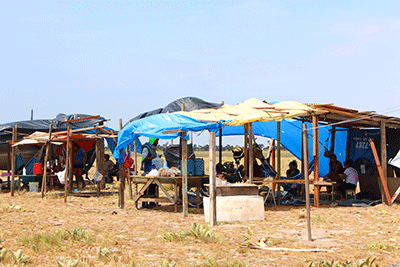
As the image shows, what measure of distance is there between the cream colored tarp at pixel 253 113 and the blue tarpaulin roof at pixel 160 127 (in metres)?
0.40

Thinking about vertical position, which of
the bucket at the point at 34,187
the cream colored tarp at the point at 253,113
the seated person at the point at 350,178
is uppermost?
the cream colored tarp at the point at 253,113

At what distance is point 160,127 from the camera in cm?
1138

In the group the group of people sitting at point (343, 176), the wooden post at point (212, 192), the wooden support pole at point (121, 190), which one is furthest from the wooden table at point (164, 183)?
the group of people sitting at point (343, 176)

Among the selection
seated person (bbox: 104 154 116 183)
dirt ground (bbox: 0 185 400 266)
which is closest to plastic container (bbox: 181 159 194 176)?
dirt ground (bbox: 0 185 400 266)

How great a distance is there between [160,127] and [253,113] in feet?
7.86

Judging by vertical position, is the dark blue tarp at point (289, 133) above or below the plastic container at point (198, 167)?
above

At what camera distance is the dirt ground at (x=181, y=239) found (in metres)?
6.61

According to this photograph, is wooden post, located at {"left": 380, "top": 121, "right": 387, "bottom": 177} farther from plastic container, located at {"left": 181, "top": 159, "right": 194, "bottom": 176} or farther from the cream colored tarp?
plastic container, located at {"left": 181, "top": 159, "right": 194, "bottom": 176}

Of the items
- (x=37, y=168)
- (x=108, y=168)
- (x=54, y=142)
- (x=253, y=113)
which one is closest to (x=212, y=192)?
(x=253, y=113)

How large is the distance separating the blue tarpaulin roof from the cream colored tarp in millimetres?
396

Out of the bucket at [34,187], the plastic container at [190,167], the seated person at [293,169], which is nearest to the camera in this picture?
the plastic container at [190,167]

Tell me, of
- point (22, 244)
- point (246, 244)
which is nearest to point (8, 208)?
point (22, 244)

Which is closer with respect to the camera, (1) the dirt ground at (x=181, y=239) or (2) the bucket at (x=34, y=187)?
(1) the dirt ground at (x=181, y=239)

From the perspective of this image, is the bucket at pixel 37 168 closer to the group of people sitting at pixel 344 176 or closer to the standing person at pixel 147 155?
the standing person at pixel 147 155
